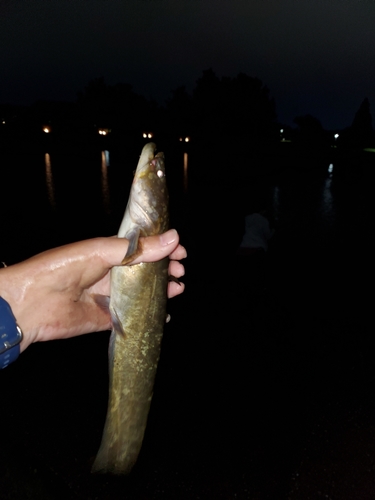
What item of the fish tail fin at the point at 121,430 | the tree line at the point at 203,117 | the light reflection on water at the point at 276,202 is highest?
the tree line at the point at 203,117

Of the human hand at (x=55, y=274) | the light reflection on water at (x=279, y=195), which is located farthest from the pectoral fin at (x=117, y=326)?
the light reflection on water at (x=279, y=195)

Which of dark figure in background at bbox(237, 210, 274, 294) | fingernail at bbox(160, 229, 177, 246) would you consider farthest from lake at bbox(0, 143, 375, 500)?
fingernail at bbox(160, 229, 177, 246)

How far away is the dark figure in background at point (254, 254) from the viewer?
674 centimetres

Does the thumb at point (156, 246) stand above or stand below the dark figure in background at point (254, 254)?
above

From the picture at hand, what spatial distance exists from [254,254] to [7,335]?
19.3 ft

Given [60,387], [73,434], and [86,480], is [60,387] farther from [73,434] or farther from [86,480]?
[86,480]

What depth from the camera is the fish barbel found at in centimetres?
256

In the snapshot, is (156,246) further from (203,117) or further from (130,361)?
(203,117)

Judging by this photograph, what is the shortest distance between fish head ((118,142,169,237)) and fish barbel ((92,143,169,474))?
10 millimetres

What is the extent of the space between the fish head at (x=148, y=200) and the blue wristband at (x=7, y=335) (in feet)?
3.32

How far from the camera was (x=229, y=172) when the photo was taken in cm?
2798

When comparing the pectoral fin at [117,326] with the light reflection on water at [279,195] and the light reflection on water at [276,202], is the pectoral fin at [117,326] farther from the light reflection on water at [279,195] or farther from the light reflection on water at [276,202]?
the light reflection on water at [276,202]

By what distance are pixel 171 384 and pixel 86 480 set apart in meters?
1.33

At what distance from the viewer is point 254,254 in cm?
747
